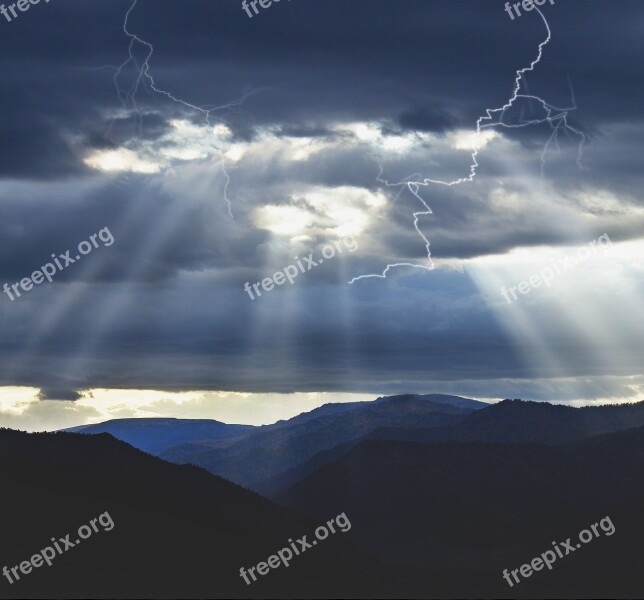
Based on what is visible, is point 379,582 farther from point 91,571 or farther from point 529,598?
point 91,571

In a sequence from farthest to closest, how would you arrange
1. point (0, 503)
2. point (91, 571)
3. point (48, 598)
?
point (0, 503) < point (91, 571) < point (48, 598)

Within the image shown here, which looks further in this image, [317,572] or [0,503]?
[317,572]

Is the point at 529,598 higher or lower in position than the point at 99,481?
lower

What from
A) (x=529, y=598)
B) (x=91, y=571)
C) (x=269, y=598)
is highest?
(x=91, y=571)

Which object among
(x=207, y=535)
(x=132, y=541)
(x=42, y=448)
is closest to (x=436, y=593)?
(x=207, y=535)

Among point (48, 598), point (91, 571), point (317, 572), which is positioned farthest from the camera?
point (317, 572)

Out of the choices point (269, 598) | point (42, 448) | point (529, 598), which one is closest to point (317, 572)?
point (269, 598)
